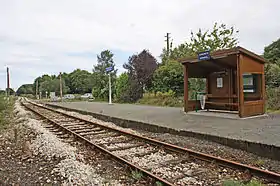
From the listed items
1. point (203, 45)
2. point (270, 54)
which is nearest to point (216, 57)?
point (203, 45)

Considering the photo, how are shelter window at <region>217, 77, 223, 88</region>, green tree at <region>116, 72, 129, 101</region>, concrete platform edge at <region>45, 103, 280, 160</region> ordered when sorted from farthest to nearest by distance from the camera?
green tree at <region>116, 72, 129, 101</region>, shelter window at <region>217, 77, 223, 88</region>, concrete platform edge at <region>45, 103, 280, 160</region>

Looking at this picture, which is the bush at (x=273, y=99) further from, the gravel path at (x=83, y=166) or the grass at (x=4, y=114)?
the grass at (x=4, y=114)

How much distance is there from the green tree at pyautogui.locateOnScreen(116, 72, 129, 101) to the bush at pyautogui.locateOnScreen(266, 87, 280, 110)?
15.7 meters

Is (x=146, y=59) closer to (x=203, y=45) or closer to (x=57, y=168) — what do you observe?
(x=203, y=45)

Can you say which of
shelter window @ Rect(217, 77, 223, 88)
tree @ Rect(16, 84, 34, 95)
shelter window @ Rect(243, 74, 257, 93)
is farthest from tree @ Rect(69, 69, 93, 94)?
shelter window @ Rect(243, 74, 257, 93)

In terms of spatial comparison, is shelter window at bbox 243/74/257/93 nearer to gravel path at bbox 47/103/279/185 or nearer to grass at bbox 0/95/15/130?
gravel path at bbox 47/103/279/185

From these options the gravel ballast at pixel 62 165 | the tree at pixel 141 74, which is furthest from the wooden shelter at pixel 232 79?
the tree at pixel 141 74

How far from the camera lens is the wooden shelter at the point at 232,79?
394 inches

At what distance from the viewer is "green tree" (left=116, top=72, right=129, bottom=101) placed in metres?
27.7

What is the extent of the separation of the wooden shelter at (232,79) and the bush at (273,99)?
257 centimetres

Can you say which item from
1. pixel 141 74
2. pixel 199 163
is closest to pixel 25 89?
pixel 141 74

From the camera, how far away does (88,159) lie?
5.85m

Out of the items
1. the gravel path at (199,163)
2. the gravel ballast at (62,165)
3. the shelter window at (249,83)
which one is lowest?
the gravel ballast at (62,165)

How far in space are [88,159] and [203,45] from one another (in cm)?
1799
